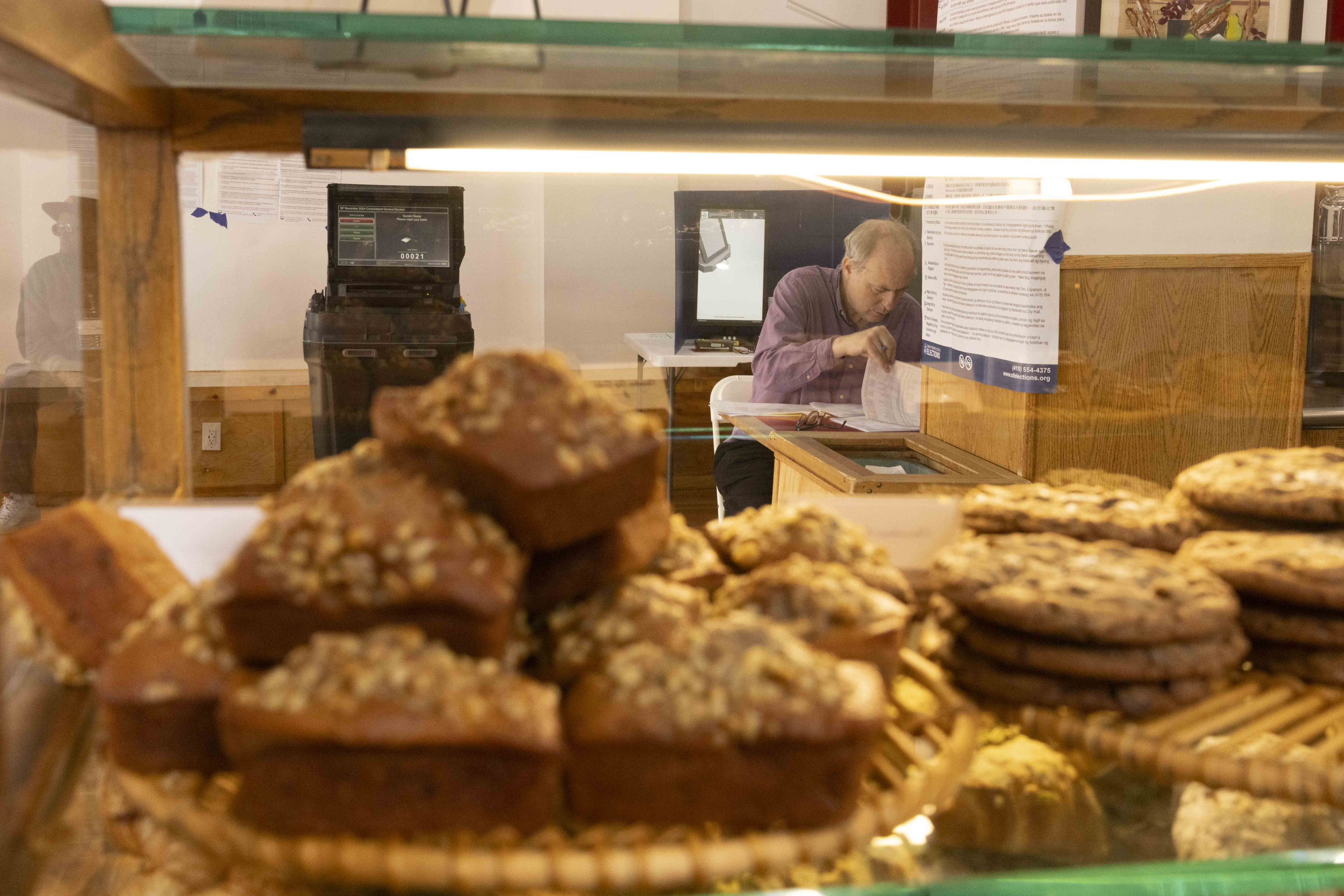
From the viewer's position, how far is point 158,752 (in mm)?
724

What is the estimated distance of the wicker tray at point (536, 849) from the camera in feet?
2.01

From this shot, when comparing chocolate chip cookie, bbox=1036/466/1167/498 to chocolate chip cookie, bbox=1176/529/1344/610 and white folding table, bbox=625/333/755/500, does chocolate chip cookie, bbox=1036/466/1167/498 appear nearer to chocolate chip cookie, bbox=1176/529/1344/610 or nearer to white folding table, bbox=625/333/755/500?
white folding table, bbox=625/333/755/500

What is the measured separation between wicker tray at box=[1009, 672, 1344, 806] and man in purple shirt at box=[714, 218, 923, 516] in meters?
2.17

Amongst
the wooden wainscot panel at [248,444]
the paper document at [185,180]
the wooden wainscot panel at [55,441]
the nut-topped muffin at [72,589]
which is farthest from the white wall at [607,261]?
the nut-topped muffin at [72,589]

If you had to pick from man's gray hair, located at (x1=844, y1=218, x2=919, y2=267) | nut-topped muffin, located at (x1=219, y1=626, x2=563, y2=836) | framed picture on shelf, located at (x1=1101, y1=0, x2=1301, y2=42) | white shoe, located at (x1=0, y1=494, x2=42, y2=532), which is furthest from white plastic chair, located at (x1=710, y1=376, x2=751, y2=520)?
nut-topped muffin, located at (x1=219, y1=626, x2=563, y2=836)

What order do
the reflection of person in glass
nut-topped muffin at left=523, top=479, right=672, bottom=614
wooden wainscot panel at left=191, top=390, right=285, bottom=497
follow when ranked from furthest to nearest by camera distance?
the reflection of person in glass
wooden wainscot panel at left=191, top=390, right=285, bottom=497
nut-topped muffin at left=523, top=479, right=672, bottom=614

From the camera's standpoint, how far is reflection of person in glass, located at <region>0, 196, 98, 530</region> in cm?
291

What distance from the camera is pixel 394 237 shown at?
9.85ft

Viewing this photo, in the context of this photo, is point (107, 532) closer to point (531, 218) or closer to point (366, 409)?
point (366, 409)

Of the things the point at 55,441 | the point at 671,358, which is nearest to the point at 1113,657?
the point at 671,358

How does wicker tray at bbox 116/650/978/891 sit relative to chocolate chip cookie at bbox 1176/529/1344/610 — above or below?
below

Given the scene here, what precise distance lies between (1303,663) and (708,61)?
78cm

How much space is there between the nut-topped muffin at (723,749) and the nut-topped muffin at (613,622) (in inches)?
2.7

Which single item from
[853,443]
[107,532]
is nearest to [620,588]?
[107,532]
